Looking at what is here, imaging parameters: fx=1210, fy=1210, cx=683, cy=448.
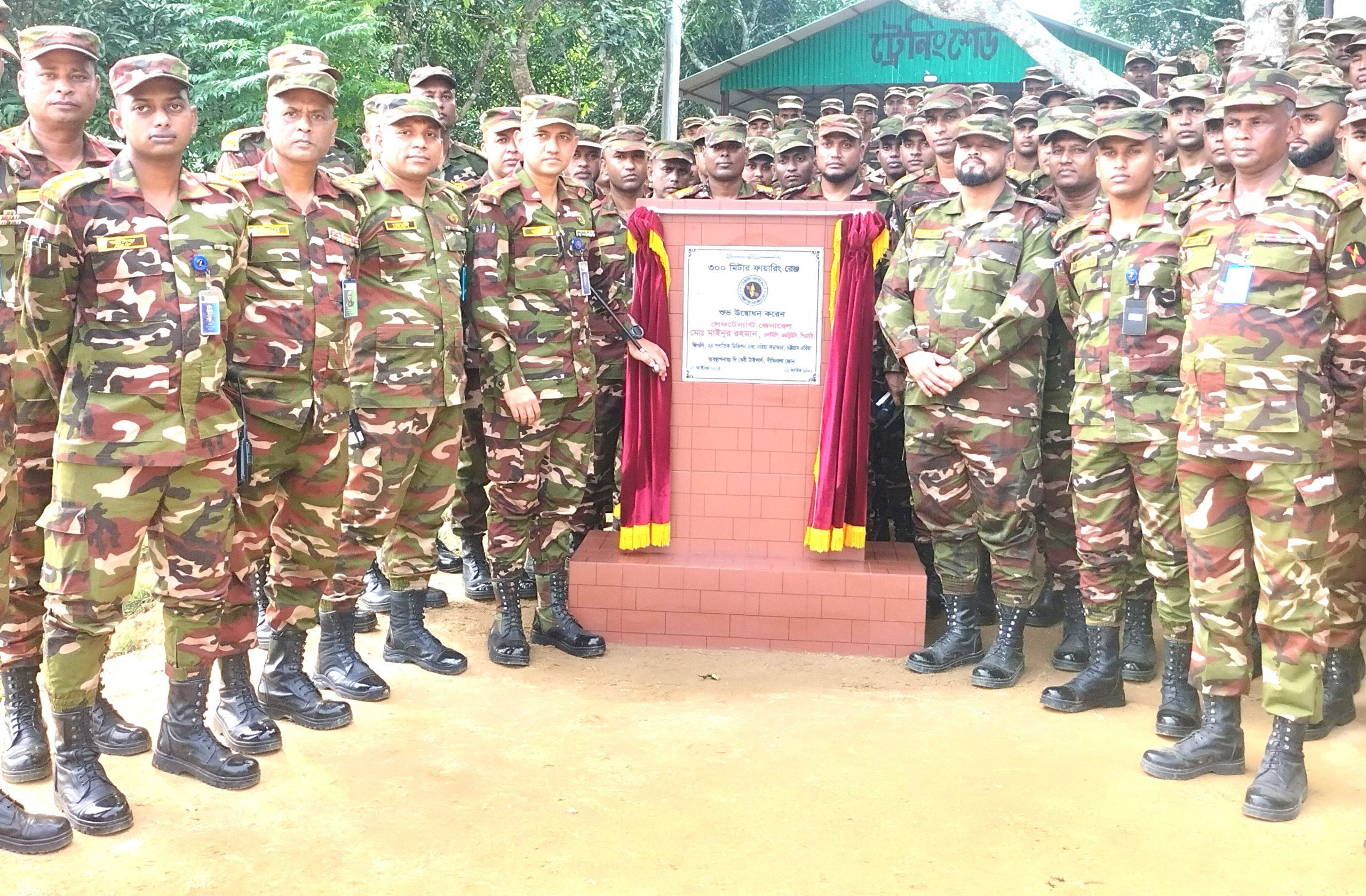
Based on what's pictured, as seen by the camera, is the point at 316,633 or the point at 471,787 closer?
the point at 471,787

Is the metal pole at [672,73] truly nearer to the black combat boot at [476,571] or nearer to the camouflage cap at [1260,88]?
the black combat boot at [476,571]

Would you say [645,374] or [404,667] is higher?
[645,374]

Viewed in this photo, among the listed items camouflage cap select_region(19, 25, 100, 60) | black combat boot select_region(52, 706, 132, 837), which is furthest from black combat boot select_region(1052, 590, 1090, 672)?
camouflage cap select_region(19, 25, 100, 60)

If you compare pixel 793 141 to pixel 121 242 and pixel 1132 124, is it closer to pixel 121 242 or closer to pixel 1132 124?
pixel 1132 124

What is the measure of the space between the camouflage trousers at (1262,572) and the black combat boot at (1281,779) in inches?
2.7

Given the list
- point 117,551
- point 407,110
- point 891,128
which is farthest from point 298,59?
point 891,128

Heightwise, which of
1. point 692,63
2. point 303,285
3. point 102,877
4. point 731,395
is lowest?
point 102,877

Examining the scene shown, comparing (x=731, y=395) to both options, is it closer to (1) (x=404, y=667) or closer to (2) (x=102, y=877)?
(1) (x=404, y=667)

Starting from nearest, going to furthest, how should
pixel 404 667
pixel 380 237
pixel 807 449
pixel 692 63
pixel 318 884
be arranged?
pixel 318 884
pixel 380 237
pixel 404 667
pixel 807 449
pixel 692 63

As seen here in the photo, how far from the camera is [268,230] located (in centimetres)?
407

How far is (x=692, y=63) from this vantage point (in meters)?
23.6

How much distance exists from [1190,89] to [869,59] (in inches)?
538

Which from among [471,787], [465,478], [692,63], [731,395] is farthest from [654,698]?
[692,63]

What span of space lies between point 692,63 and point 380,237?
20.1 meters
